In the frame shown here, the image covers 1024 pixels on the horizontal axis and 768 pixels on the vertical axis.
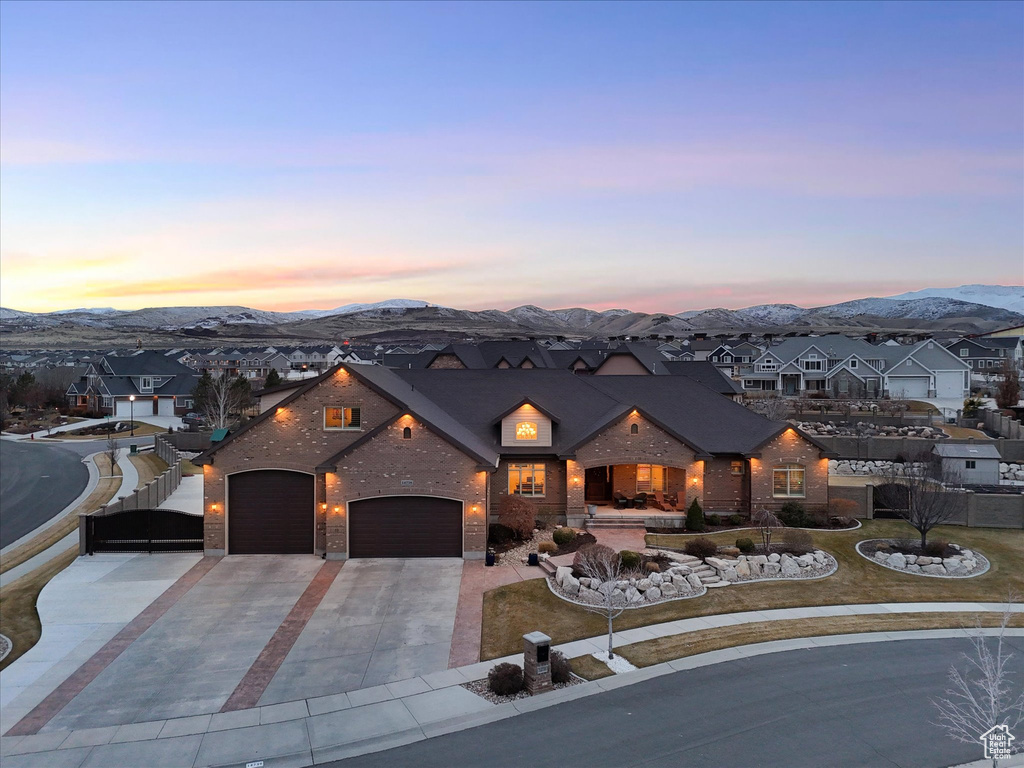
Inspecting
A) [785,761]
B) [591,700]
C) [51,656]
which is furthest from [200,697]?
[785,761]

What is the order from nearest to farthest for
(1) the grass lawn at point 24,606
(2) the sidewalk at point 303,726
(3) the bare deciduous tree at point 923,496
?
(2) the sidewalk at point 303,726
(1) the grass lawn at point 24,606
(3) the bare deciduous tree at point 923,496

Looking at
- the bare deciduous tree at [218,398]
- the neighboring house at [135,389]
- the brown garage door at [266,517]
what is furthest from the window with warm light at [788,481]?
the neighboring house at [135,389]

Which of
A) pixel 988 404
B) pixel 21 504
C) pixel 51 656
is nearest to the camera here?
pixel 51 656

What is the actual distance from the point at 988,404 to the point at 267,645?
77124 mm

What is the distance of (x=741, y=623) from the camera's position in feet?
65.8

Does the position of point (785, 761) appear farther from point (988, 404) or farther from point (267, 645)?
point (988, 404)

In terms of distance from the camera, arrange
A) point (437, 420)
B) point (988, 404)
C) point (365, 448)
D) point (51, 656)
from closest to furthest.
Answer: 1. point (51, 656)
2. point (365, 448)
3. point (437, 420)
4. point (988, 404)

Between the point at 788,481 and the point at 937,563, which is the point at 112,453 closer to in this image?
the point at 788,481

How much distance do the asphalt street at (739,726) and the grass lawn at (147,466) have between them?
3816cm

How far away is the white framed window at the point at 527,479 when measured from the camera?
31.5 metres

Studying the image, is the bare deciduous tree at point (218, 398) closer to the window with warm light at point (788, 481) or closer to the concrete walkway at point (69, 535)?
the concrete walkway at point (69, 535)

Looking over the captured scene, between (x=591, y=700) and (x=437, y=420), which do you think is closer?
(x=591, y=700)

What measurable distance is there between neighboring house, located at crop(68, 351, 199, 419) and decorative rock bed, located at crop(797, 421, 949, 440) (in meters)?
74.1

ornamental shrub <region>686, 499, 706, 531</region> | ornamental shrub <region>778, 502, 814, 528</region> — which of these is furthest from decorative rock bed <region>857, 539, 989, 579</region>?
ornamental shrub <region>686, 499, 706, 531</region>
